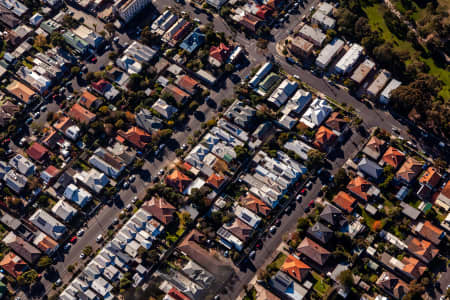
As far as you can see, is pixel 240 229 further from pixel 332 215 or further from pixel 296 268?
pixel 332 215

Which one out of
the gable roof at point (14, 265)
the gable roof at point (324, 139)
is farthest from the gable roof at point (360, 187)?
the gable roof at point (14, 265)

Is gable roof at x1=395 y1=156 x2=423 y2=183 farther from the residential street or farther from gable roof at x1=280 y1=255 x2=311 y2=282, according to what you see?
gable roof at x1=280 y1=255 x2=311 y2=282

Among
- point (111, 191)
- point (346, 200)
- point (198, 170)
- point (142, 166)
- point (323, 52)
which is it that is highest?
point (323, 52)

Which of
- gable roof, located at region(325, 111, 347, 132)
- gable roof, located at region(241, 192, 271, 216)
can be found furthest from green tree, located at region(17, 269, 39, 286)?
gable roof, located at region(325, 111, 347, 132)

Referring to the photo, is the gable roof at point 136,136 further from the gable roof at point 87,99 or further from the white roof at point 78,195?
the white roof at point 78,195

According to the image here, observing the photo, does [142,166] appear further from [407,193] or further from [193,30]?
[407,193]

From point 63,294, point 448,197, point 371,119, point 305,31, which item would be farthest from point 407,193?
point 63,294

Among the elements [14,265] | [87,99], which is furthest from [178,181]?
[14,265]
